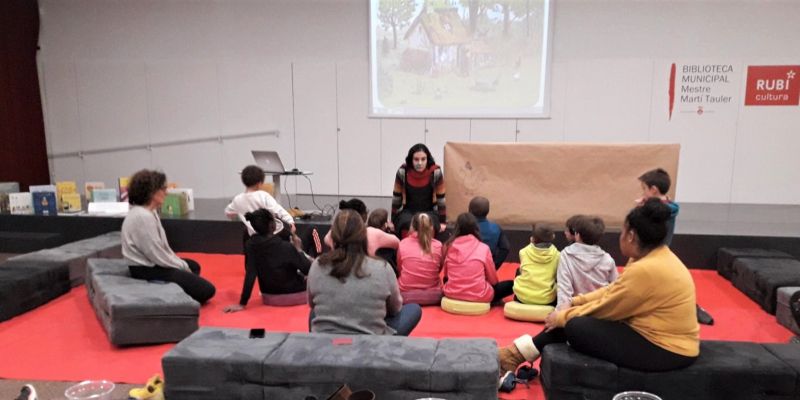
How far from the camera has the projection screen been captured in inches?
306

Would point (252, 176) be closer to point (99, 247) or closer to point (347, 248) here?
point (99, 247)

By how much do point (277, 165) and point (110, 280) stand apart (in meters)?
2.64

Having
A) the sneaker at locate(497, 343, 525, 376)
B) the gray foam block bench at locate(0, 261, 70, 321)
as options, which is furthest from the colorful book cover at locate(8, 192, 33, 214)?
the sneaker at locate(497, 343, 525, 376)

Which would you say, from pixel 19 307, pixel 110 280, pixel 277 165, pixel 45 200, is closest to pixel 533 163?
pixel 277 165

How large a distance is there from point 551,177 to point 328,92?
14.0 ft

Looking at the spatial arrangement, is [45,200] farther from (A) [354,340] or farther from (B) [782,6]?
(B) [782,6]

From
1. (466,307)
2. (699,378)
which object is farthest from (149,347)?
(699,378)

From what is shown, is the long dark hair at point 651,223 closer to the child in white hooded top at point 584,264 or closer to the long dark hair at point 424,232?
the child in white hooded top at point 584,264

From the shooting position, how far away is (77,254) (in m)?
4.64

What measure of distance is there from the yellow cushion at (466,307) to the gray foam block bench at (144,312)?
5.99 ft

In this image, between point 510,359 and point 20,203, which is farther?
point 20,203

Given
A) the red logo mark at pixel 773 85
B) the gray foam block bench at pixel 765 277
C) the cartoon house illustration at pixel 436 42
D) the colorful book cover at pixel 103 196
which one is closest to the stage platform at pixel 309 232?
the colorful book cover at pixel 103 196

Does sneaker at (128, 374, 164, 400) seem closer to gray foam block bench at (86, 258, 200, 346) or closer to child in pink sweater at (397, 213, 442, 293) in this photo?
gray foam block bench at (86, 258, 200, 346)

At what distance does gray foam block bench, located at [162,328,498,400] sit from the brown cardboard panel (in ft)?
10.3
